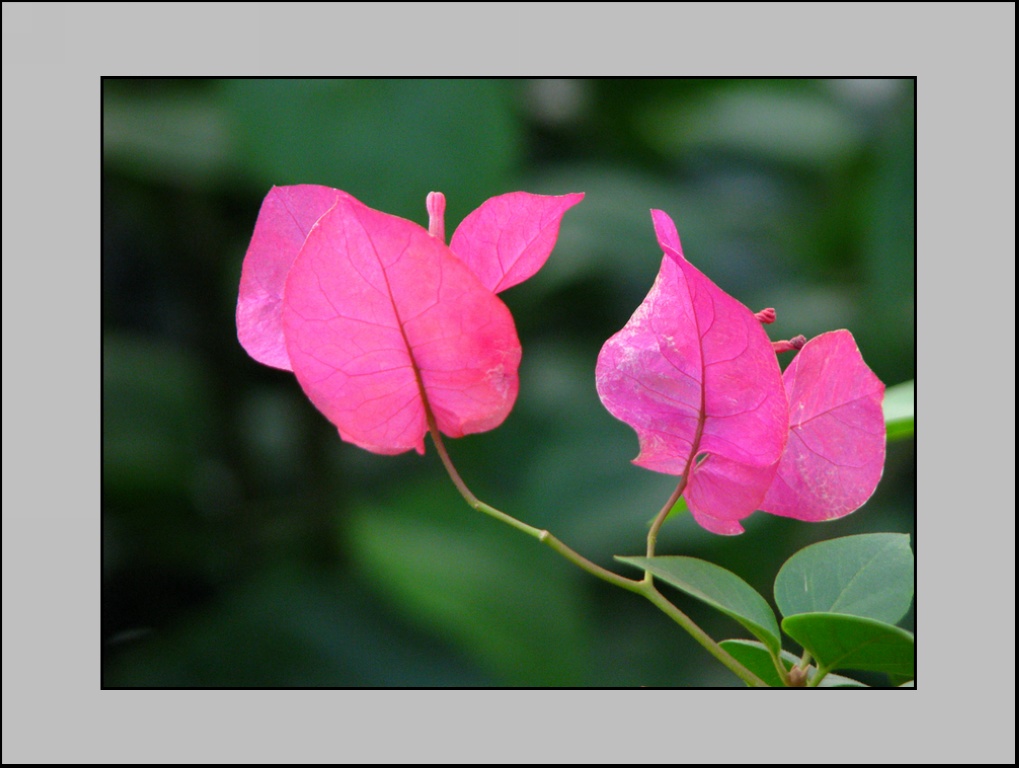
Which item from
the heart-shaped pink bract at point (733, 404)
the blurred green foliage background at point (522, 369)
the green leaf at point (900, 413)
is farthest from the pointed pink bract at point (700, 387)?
the blurred green foliage background at point (522, 369)

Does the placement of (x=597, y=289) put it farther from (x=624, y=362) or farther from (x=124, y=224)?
(x=624, y=362)

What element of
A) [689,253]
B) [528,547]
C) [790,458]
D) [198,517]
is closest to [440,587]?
[528,547]

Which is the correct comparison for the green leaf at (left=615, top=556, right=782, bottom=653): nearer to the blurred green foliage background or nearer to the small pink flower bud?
the small pink flower bud

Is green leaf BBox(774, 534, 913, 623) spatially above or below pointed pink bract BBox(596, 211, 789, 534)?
below

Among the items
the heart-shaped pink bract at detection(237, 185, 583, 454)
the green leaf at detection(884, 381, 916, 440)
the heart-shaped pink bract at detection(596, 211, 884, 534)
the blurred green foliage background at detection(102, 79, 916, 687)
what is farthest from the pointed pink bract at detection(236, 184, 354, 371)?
the blurred green foliage background at detection(102, 79, 916, 687)

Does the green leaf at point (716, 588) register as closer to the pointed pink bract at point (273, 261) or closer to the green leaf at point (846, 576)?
the green leaf at point (846, 576)
